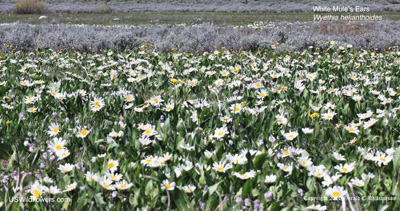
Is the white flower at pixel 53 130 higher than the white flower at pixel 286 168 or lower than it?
higher

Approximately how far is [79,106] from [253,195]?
2287 millimetres

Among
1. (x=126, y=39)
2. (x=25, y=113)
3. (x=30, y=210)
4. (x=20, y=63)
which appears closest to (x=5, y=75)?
(x=20, y=63)

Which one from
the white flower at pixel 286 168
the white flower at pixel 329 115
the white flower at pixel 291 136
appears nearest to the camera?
the white flower at pixel 286 168

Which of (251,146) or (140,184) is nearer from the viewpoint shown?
(140,184)

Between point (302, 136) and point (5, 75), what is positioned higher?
A: point (5, 75)

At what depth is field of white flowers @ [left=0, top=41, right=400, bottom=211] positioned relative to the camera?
1845mm

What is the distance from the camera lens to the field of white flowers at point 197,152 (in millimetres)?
1845

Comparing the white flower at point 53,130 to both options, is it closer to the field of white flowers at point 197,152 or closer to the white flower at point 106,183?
the field of white flowers at point 197,152

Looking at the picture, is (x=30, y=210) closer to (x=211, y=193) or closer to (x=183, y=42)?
(x=211, y=193)

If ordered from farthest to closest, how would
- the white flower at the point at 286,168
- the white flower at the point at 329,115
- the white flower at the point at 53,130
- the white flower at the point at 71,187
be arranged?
the white flower at the point at 329,115
the white flower at the point at 53,130
the white flower at the point at 286,168
the white flower at the point at 71,187

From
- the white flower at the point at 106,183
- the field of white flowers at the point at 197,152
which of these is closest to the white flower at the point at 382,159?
the field of white flowers at the point at 197,152

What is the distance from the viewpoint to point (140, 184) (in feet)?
6.61

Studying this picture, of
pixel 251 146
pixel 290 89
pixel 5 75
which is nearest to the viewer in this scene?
pixel 251 146

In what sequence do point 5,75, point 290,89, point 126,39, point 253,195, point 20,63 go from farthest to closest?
point 126,39 < point 20,63 < point 5,75 < point 290,89 < point 253,195
